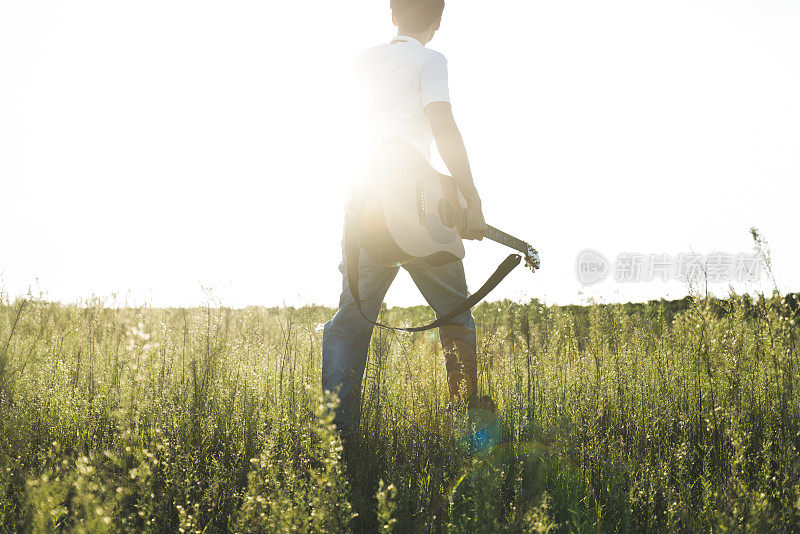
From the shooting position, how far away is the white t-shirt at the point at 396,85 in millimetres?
2574

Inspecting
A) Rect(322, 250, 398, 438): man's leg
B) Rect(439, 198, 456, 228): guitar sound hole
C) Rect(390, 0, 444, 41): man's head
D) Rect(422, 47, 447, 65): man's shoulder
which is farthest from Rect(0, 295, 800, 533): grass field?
Rect(390, 0, 444, 41): man's head

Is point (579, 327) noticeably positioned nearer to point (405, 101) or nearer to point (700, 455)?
point (700, 455)

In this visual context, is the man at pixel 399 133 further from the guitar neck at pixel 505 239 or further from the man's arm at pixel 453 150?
the guitar neck at pixel 505 239

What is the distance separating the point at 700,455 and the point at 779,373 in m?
0.89

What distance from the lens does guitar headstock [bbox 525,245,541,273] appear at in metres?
3.20

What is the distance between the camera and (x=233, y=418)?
9.35 ft

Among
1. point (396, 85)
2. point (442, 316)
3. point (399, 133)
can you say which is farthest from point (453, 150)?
point (442, 316)

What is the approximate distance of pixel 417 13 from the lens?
2.72m

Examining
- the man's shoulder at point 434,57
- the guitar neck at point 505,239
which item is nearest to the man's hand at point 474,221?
the guitar neck at point 505,239

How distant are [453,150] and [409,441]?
152cm

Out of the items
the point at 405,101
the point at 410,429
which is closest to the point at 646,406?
the point at 410,429

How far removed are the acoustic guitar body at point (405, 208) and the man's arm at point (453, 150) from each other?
90 millimetres

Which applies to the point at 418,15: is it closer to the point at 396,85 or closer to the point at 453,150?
the point at 396,85

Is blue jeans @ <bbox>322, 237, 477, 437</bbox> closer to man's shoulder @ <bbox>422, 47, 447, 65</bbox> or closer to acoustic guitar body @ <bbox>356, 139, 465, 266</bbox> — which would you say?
acoustic guitar body @ <bbox>356, 139, 465, 266</bbox>
